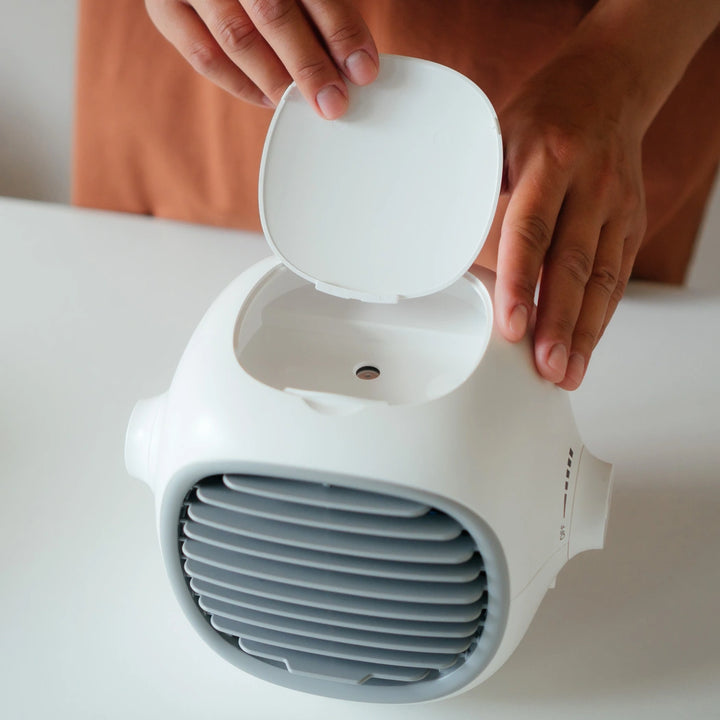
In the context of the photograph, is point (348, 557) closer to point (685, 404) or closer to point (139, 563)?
point (139, 563)

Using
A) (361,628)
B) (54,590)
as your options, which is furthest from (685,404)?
(54,590)

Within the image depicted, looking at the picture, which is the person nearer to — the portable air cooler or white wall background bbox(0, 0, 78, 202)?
the portable air cooler

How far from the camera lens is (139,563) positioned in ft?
2.29

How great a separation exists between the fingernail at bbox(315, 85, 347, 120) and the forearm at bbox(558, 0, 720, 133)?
253 millimetres

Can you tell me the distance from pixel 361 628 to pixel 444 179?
28 centimetres

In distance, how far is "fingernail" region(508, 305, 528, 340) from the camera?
54cm

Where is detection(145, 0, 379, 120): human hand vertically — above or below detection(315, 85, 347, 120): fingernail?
above

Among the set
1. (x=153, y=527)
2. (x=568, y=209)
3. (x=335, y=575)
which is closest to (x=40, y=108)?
(x=153, y=527)

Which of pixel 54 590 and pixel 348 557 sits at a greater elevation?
pixel 348 557

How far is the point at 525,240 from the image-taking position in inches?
23.6

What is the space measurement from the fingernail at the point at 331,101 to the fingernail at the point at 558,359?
204 mm

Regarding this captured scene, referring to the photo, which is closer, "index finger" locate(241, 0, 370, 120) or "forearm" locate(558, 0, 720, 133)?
"index finger" locate(241, 0, 370, 120)

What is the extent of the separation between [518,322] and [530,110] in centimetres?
23

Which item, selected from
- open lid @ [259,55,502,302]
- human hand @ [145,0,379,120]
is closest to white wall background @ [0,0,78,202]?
human hand @ [145,0,379,120]
